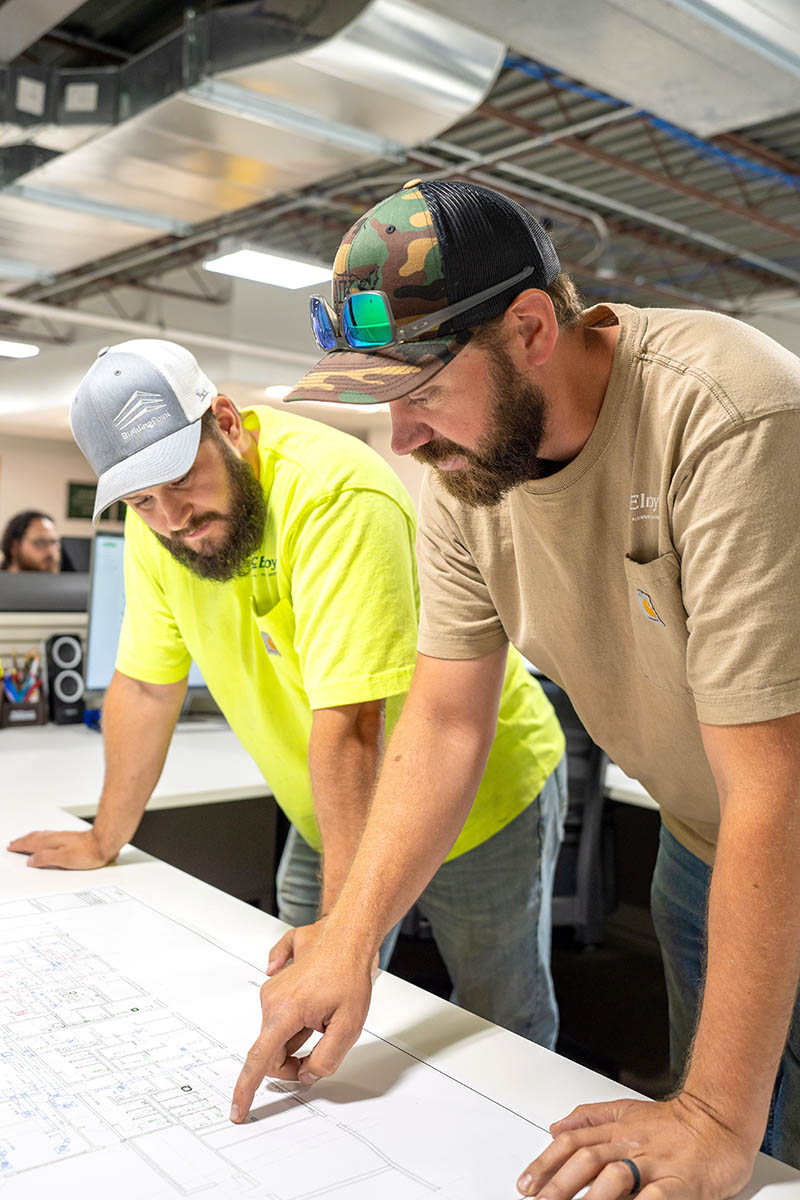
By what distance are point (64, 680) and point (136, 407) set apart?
1885 mm

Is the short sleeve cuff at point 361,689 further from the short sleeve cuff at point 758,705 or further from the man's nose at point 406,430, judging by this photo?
the short sleeve cuff at point 758,705

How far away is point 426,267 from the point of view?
0.94 meters

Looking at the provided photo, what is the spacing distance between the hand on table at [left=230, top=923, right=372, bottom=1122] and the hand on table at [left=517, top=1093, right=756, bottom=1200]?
226 mm

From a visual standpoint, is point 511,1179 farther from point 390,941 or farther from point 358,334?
point 390,941

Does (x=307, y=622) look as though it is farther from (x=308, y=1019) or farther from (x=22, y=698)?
(x=22, y=698)

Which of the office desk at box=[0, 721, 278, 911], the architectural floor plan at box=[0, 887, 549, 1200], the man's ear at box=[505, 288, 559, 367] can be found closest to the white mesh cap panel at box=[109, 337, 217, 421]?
the man's ear at box=[505, 288, 559, 367]

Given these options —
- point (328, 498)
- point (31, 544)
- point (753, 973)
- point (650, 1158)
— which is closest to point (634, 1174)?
point (650, 1158)

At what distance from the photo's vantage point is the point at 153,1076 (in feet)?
3.31

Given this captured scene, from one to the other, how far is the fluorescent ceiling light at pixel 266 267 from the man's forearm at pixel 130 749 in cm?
253

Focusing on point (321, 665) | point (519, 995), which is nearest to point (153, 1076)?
point (321, 665)

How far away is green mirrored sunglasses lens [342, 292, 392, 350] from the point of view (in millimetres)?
961

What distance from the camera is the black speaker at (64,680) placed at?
3127 millimetres

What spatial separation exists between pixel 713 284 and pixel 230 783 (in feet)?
26.0

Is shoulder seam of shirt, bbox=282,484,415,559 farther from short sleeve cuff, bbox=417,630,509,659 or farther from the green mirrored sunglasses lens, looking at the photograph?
the green mirrored sunglasses lens
